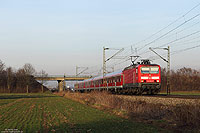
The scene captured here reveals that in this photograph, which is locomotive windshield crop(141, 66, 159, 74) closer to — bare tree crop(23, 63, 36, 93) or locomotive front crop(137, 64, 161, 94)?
locomotive front crop(137, 64, 161, 94)

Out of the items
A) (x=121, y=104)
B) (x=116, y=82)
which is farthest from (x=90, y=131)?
(x=116, y=82)

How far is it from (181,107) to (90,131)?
461 centimetres

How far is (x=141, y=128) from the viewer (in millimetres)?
12453

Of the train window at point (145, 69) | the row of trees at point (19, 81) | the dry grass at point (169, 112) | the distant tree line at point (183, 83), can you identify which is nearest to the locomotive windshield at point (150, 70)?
the train window at point (145, 69)

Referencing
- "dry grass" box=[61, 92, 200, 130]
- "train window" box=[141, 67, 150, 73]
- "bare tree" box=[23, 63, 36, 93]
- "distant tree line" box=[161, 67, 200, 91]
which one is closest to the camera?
"dry grass" box=[61, 92, 200, 130]

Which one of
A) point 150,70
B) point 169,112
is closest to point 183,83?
point 150,70

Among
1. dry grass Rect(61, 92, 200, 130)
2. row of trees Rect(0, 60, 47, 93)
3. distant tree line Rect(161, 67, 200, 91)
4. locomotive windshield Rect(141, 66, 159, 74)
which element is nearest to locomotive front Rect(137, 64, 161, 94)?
locomotive windshield Rect(141, 66, 159, 74)

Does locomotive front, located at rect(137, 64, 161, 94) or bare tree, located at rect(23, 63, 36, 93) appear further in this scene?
bare tree, located at rect(23, 63, 36, 93)

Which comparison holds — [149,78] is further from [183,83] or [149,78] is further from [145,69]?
[183,83]

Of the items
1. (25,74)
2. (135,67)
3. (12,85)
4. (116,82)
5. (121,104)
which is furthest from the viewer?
(12,85)

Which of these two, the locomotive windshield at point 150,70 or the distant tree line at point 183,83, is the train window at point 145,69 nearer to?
the locomotive windshield at point 150,70

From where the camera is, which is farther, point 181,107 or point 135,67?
point 135,67

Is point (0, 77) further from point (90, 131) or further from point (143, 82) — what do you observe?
point (90, 131)

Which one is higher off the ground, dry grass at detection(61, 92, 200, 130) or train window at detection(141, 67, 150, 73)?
train window at detection(141, 67, 150, 73)
